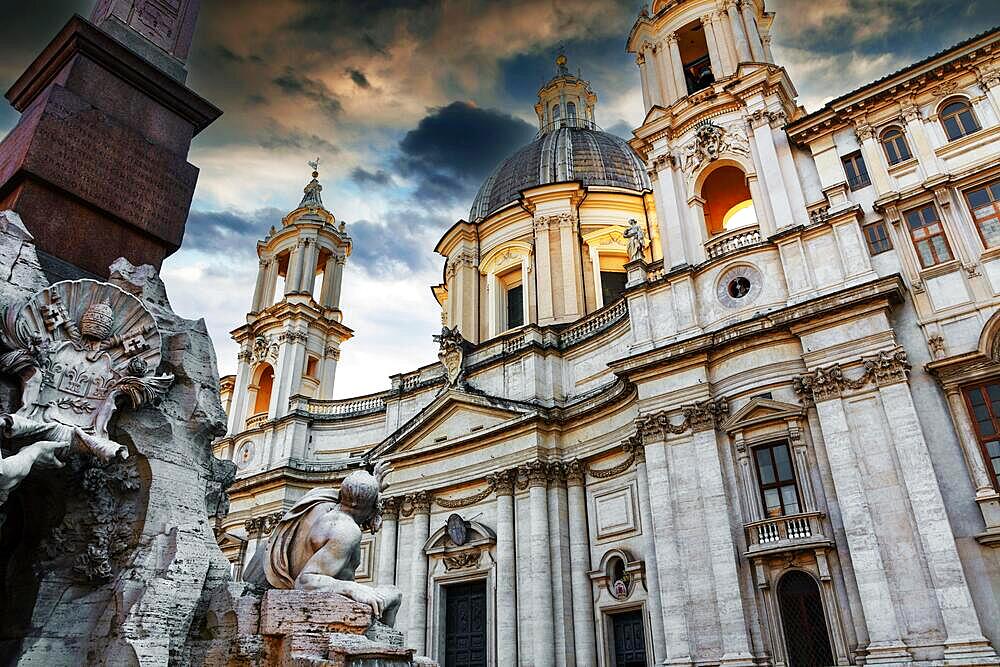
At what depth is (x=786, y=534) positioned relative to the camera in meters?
15.0

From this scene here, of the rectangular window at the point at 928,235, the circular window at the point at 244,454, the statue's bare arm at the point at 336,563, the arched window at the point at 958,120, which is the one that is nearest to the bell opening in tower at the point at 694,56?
the arched window at the point at 958,120

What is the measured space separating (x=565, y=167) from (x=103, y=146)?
86.4 feet

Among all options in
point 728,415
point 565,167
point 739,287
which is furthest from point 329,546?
point 565,167

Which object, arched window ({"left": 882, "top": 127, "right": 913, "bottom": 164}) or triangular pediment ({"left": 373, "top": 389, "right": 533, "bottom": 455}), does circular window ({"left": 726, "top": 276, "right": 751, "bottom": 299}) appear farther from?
triangular pediment ({"left": 373, "top": 389, "right": 533, "bottom": 455})

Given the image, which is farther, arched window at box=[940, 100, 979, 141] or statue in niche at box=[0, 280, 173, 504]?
arched window at box=[940, 100, 979, 141]

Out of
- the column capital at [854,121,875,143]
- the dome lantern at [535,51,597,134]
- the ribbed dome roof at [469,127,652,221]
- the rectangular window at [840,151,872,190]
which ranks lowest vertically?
the rectangular window at [840,151,872,190]

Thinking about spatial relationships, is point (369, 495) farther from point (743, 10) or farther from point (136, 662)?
point (743, 10)

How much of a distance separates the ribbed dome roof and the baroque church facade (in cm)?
273

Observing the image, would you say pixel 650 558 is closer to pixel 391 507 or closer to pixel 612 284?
pixel 391 507

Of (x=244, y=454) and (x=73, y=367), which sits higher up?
(x=244, y=454)

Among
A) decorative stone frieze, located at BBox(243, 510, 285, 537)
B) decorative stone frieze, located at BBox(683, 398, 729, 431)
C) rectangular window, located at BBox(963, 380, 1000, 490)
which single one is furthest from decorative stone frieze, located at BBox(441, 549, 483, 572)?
rectangular window, located at BBox(963, 380, 1000, 490)

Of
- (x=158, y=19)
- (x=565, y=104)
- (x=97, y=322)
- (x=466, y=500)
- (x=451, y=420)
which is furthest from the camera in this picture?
(x=565, y=104)

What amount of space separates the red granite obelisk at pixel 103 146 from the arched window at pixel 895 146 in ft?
52.8

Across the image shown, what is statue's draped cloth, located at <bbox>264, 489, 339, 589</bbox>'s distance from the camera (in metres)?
5.55
